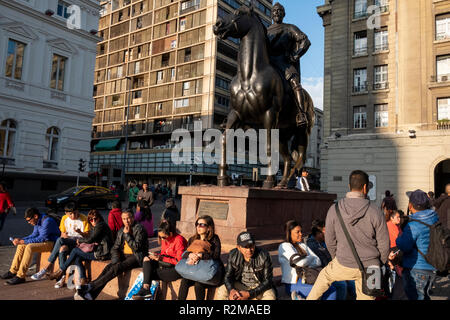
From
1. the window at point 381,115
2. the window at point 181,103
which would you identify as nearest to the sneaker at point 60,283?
the window at point 381,115

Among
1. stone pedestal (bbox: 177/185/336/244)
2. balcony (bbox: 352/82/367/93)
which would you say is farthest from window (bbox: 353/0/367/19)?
stone pedestal (bbox: 177/185/336/244)

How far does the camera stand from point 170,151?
4794 cm

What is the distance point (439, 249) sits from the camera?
12.2 feet

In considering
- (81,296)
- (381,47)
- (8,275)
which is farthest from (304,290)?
(381,47)

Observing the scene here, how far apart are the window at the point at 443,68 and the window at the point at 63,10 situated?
26117 mm

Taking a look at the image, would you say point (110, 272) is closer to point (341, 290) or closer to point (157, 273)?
point (157, 273)

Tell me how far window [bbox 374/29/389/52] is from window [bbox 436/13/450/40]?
3.18 metres

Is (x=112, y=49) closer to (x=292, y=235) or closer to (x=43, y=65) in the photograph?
(x=43, y=65)

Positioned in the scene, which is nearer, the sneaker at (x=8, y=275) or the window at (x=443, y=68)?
the sneaker at (x=8, y=275)

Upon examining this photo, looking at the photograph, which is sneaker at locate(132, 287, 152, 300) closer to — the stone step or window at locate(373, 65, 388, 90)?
the stone step

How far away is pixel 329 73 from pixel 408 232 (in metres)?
27.0

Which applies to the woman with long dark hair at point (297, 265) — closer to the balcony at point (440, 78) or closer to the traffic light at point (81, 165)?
the traffic light at point (81, 165)

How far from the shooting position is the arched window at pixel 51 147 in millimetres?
24766

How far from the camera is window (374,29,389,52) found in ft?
83.7
